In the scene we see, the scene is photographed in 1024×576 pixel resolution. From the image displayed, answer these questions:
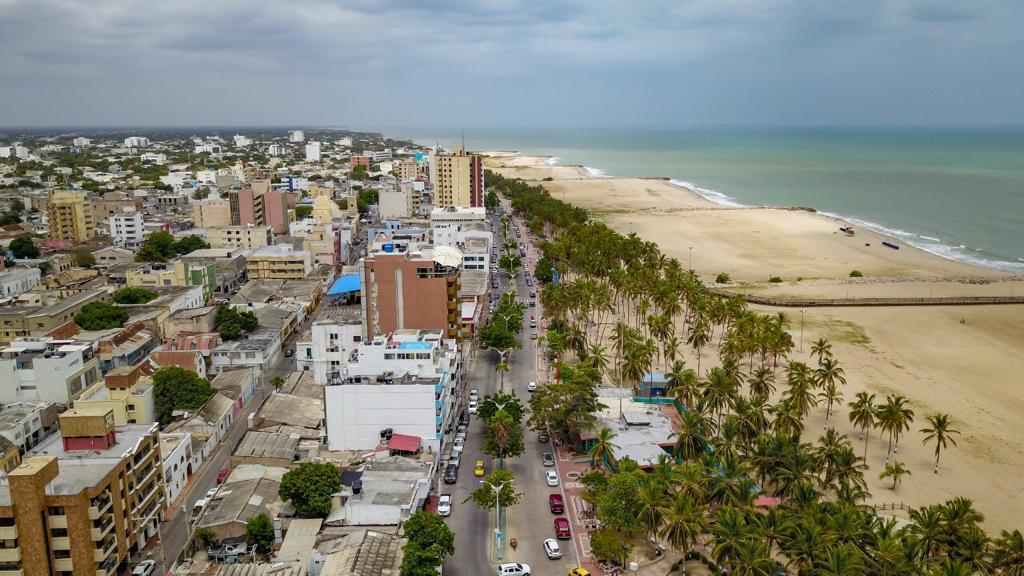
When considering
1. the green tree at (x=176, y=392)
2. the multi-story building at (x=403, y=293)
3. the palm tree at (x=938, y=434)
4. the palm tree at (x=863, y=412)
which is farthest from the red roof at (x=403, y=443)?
the palm tree at (x=938, y=434)

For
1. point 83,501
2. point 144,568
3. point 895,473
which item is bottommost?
point 144,568

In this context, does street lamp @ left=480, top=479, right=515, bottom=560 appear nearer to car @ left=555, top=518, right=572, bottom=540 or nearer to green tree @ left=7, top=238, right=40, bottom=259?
car @ left=555, top=518, right=572, bottom=540

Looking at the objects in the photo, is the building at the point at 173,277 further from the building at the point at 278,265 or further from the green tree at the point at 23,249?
the green tree at the point at 23,249

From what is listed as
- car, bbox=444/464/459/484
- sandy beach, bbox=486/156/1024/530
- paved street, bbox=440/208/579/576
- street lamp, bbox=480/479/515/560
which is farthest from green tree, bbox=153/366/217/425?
sandy beach, bbox=486/156/1024/530

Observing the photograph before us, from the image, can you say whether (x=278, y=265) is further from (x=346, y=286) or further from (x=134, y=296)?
(x=346, y=286)

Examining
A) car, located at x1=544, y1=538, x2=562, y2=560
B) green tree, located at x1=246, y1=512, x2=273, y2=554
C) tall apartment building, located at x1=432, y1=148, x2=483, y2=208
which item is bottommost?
car, located at x1=544, y1=538, x2=562, y2=560

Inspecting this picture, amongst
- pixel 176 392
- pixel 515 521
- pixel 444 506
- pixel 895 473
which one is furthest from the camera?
pixel 176 392

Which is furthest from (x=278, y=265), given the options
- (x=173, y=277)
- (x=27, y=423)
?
(x=27, y=423)
